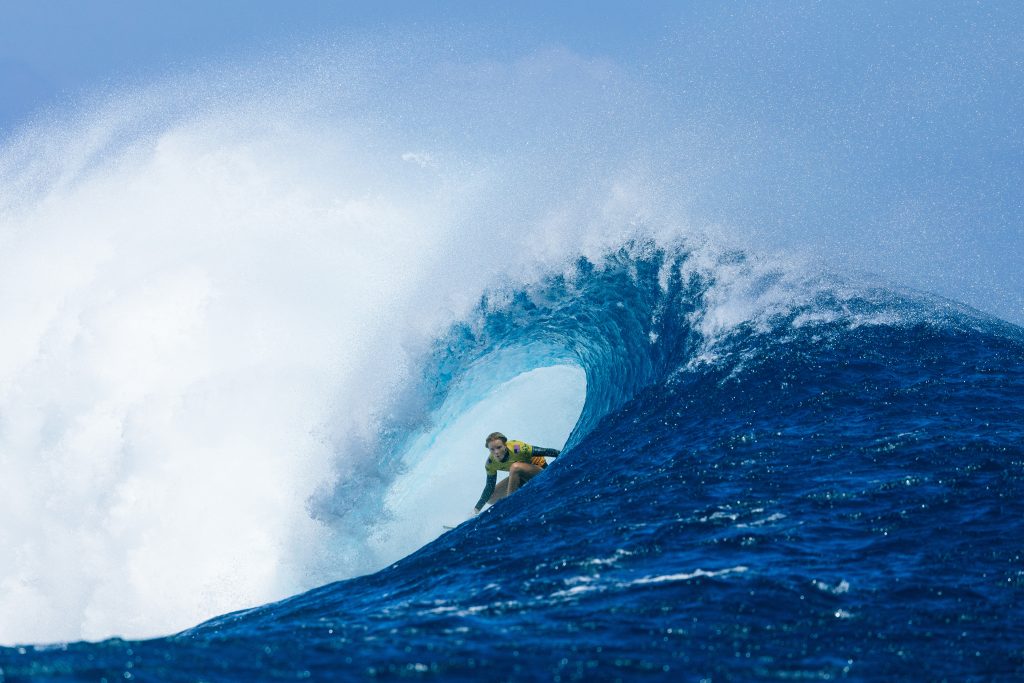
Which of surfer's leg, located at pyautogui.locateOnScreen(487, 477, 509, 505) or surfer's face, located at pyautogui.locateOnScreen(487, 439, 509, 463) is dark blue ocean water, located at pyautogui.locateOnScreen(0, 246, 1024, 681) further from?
surfer's leg, located at pyautogui.locateOnScreen(487, 477, 509, 505)

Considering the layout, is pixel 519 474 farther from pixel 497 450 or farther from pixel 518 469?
pixel 497 450

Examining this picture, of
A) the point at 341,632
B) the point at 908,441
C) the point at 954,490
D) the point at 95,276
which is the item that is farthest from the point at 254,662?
the point at 95,276

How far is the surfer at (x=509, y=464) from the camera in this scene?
13211 mm

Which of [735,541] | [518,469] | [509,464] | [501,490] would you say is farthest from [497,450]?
[735,541]

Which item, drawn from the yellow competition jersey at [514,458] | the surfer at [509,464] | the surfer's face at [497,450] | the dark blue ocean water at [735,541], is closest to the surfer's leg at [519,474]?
the surfer at [509,464]

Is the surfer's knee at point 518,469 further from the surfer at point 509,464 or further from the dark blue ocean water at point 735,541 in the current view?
the dark blue ocean water at point 735,541

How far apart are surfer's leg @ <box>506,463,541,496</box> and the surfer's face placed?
23cm

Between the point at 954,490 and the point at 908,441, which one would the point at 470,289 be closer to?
the point at 908,441

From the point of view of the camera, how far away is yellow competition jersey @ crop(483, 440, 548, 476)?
44.1ft

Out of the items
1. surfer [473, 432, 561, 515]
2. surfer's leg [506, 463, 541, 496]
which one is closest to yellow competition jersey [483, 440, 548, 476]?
surfer [473, 432, 561, 515]

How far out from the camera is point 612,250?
58.1 feet

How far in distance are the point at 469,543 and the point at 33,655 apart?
471cm

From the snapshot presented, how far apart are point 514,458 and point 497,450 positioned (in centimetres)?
35

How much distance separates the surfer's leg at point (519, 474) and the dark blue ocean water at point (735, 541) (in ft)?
3.11
